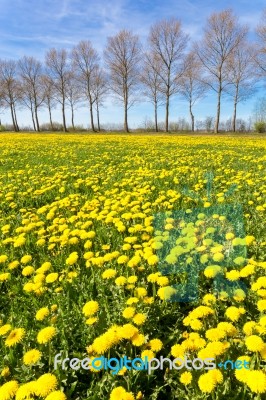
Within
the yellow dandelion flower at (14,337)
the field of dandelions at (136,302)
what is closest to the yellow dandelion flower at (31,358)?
the field of dandelions at (136,302)

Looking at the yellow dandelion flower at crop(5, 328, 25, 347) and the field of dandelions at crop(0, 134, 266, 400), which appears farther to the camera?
the yellow dandelion flower at crop(5, 328, 25, 347)

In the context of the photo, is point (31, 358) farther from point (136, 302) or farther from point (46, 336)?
point (136, 302)

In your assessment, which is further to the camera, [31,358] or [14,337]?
[14,337]

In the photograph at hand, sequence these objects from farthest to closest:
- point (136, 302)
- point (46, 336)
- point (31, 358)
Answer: point (136, 302) → point (46, 336) → point (31, 358)

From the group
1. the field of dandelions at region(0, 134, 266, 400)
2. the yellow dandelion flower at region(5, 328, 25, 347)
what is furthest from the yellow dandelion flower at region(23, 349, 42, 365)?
the yellow dandelion flower at region(5, 328, 25, 347)

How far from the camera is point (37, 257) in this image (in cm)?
315

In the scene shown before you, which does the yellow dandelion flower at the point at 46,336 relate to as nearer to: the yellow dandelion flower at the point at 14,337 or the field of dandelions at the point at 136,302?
the field of dandelions at the point at 136,302

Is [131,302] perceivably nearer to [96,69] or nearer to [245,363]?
[245,363]

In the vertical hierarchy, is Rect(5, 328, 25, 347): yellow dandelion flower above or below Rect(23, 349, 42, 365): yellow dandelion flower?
above

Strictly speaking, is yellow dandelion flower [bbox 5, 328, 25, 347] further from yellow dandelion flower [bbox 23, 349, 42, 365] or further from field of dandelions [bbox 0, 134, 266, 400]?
yellow dandelion flower [bbox 23, 349, 42, 365]

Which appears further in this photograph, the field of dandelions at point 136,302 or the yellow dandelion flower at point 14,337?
the yellow dandelion flower at point 14,337

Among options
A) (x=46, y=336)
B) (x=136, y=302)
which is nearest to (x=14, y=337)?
(x=46, y=336)

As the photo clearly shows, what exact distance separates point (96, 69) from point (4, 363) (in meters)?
43.2

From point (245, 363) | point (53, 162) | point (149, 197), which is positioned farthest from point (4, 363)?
point (53, 162)
